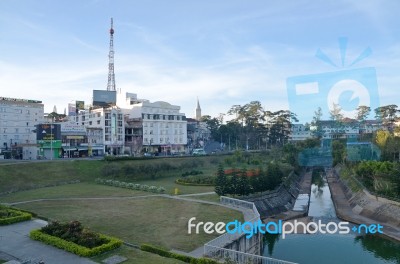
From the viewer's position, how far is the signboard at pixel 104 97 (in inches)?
3017

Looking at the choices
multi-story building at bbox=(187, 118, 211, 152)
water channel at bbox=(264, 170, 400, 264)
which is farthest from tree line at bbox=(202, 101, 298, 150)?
water channel at bbox=(264, 170, 400, 264)

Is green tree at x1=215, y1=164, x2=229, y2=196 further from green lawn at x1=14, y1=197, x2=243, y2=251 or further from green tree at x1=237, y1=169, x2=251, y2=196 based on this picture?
green lawn at x1=14, y1=197, x2=243, y2=251

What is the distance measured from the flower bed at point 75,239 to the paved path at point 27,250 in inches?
11.3

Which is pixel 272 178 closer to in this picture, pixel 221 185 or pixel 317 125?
pixel 221 185

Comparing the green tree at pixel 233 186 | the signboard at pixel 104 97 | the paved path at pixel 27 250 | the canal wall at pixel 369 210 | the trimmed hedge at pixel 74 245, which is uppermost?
the signboard at pixel 104 97

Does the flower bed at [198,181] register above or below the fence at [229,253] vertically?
above

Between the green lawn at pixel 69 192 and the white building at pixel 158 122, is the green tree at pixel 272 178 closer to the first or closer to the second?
the green lawn at pixel 69 192

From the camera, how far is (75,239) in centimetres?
1820

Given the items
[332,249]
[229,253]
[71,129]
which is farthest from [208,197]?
[71,129]

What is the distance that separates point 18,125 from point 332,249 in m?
66.4

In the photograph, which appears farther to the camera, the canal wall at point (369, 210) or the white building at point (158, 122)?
the white building at point (158, 122)

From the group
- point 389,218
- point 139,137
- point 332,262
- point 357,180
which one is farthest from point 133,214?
point 139,137

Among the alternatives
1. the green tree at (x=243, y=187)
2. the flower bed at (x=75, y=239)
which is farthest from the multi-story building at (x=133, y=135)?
the flower bed at (x=75, y=239)

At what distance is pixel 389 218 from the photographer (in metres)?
31.6
